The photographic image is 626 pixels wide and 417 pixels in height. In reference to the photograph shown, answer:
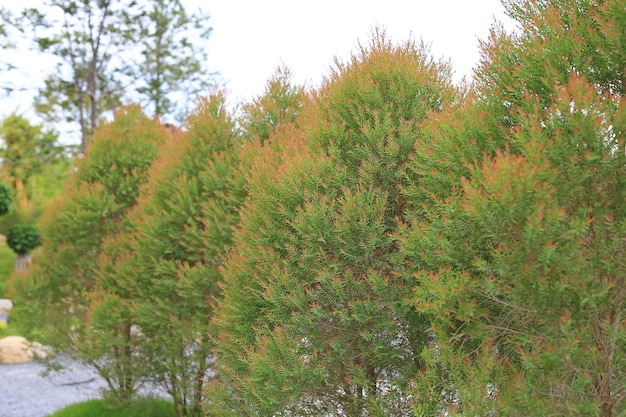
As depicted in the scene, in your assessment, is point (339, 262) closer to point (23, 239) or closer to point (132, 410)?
point (132, 410)

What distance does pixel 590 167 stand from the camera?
3.71 meters

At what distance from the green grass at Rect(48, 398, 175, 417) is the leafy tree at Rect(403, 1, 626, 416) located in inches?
248

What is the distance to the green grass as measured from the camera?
31.2ft

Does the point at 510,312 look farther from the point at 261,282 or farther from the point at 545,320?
the point at 261,282

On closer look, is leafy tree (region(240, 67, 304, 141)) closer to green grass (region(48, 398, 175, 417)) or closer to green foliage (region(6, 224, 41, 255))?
green grass (region(48, 398, 175, 417))

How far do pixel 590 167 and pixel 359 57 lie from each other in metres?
2.55

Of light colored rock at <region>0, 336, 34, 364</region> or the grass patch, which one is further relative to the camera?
the grass patch

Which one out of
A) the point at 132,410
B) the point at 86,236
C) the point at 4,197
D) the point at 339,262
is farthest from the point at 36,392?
the point at 4,197

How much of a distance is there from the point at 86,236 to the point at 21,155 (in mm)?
33295

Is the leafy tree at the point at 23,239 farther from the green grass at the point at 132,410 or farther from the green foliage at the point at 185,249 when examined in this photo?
the green foliage at the point at 185,249

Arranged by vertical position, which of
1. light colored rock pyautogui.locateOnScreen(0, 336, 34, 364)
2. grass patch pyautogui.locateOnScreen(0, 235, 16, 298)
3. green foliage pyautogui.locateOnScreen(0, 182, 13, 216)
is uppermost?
green foliage pyautogui.locateOnScreen(0, 182, 13, 216)

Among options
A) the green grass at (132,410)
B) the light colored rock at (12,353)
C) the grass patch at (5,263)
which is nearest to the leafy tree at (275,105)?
the green grass at (132,410)

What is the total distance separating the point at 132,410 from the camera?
9.66 metres

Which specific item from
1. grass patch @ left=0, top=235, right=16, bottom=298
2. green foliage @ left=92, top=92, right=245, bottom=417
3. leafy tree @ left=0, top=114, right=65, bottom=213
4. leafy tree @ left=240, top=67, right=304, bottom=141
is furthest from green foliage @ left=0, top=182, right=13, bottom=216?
leafy tree @ left=240, top=67, right=304, bottom=141
